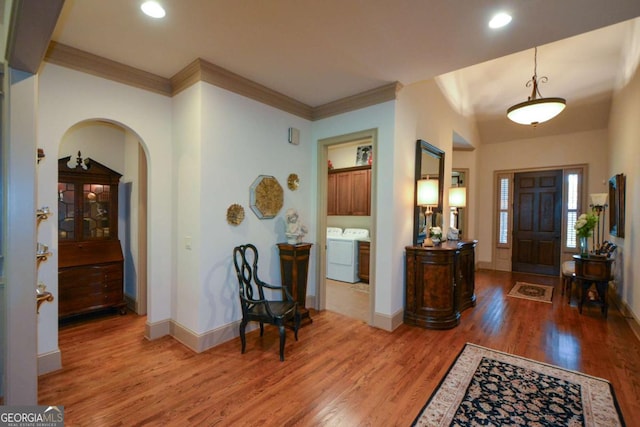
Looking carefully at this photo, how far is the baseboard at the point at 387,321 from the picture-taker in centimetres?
343

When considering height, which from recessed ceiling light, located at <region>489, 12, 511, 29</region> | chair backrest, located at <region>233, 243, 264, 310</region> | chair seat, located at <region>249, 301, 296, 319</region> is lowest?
chair seat, located at <region>249, 301, 296, 319</region>

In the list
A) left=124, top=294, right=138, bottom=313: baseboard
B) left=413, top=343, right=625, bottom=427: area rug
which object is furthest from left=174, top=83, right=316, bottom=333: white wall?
left=413, top=343, right=625, bottom=427: area rug

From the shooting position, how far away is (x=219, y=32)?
2391 mm

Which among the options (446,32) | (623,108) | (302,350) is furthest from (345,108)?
(623,108)

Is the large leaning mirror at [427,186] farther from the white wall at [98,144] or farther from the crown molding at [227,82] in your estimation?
the white wall at [98,144]

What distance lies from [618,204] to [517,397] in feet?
12.9

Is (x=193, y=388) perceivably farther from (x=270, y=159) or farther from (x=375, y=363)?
(x=270, y=159)

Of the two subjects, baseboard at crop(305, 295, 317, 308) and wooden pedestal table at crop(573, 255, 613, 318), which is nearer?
wooden pedestal table at crop(573, 255, 613, 318)

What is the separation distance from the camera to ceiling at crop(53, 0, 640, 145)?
81.3 inches

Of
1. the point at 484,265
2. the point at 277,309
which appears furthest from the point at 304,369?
the point at 484,265

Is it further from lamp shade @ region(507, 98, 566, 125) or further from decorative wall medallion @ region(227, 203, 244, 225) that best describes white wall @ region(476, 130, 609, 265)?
decorative wall medallion @ region(227, 203, 244, 225)

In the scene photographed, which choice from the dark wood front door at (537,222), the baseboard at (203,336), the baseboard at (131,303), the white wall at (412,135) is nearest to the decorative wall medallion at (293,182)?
the white wall at (412,135)

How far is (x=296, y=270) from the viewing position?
11.5ft

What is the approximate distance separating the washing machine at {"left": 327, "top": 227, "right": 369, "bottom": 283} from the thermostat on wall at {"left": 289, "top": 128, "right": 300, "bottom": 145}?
2.38 meters
